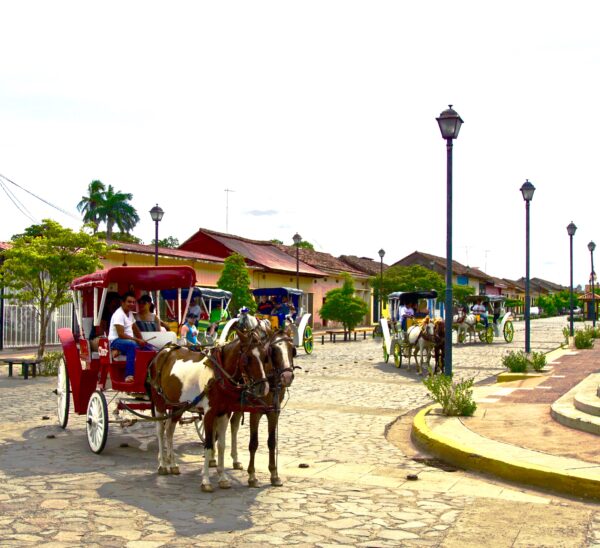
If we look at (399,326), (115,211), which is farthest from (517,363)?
(115,211)

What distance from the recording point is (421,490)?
270 inches

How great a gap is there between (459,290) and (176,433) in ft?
172

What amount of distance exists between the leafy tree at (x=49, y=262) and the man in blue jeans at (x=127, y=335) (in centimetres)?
907

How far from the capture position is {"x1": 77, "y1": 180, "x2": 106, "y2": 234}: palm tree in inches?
2283

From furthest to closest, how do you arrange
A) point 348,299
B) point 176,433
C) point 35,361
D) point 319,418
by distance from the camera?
point 348,299 → point 35,361 → point 319,418 → point 176,433

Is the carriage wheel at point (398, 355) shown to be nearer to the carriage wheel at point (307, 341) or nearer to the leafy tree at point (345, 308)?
the carriage wheel at point (307, 341)

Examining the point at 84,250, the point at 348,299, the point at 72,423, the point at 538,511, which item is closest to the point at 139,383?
the point at 72,423

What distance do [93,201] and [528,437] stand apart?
176ft

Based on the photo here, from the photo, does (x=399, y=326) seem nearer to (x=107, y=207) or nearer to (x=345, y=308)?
(x=345, y=308)

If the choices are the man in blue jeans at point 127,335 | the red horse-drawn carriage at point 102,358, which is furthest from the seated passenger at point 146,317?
the man in blue jeans at point 127,335

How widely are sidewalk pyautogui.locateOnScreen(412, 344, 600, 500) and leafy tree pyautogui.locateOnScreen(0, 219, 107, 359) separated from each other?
10038mm

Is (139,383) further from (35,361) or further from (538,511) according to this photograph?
(35,361)

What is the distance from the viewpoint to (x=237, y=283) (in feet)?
103

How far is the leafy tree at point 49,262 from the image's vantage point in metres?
17.2
